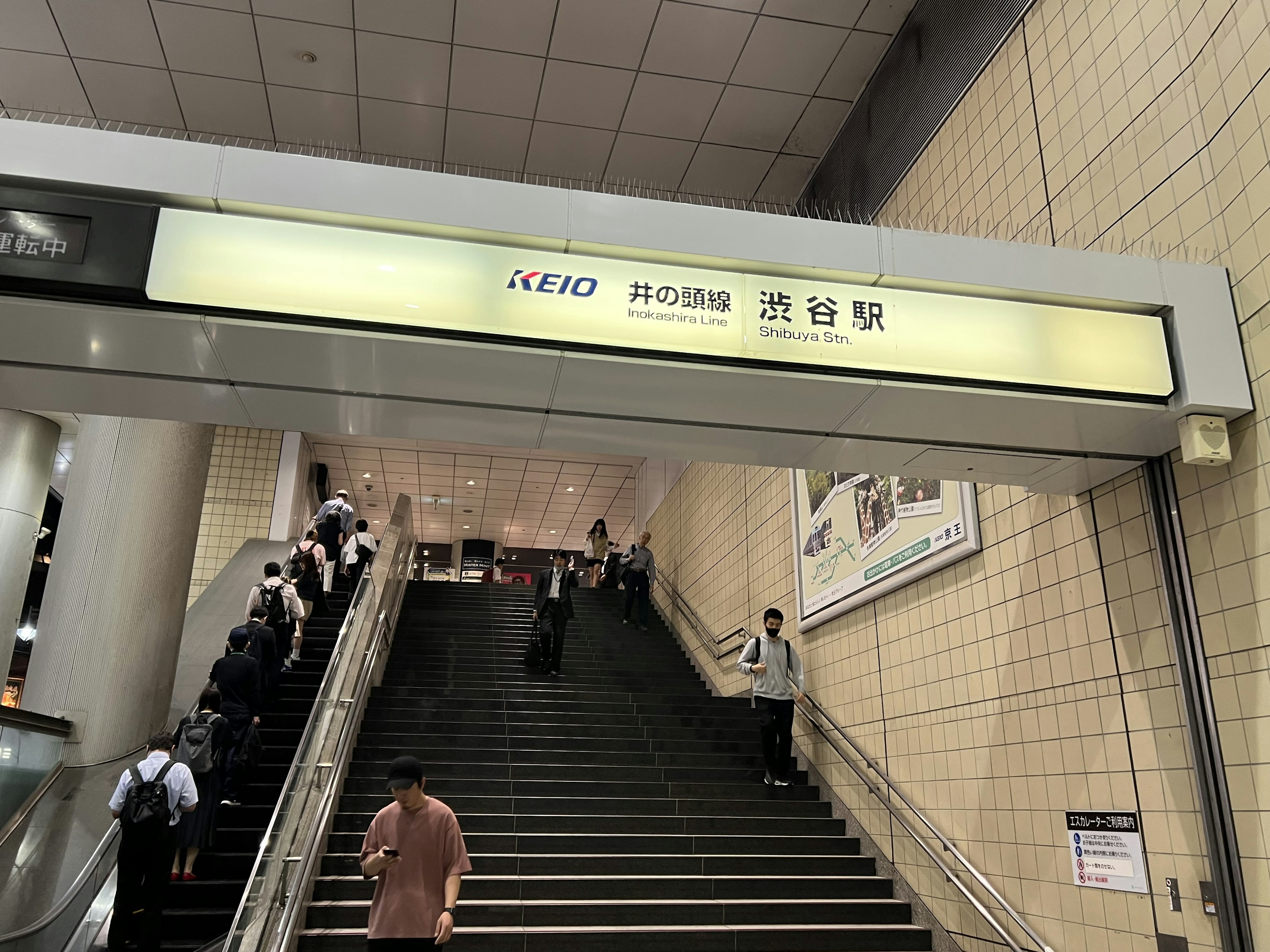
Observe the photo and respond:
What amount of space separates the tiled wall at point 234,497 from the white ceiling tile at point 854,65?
11.8 meters

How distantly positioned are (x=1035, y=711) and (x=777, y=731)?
9.44 ft

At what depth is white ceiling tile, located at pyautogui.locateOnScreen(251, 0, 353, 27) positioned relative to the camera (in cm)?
694

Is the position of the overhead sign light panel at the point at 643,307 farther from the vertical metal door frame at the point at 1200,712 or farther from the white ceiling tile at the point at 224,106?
the white ceiling tile at the point at 224,106

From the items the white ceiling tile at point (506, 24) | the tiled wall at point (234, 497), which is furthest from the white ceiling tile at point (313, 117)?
the tiled wall at point (234, 497)

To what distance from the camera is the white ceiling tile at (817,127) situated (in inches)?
305

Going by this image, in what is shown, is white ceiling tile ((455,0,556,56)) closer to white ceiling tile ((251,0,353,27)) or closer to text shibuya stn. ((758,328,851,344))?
white ceiling tile ((251,0,353,27))

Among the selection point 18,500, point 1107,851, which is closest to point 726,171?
point 1107,851

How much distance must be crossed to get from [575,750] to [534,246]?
545cm

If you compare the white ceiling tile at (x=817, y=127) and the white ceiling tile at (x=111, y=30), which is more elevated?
the white ceiling tile at (x=111, y=30)

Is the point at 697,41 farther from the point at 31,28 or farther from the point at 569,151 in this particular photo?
the point at 31,28

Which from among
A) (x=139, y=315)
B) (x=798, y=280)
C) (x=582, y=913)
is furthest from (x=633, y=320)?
(x=582, y=913)

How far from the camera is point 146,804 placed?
5.25 m

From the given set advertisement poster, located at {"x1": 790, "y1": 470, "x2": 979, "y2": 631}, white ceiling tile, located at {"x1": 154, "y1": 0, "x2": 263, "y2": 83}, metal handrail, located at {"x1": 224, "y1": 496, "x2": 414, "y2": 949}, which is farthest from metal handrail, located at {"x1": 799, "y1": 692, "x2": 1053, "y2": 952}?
white ceiling tile, located at {"x1": 154, "y1": 0, "x2": 263, "y2": 83}

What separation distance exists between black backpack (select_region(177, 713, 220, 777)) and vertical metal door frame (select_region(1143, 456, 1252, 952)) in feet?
17.9
